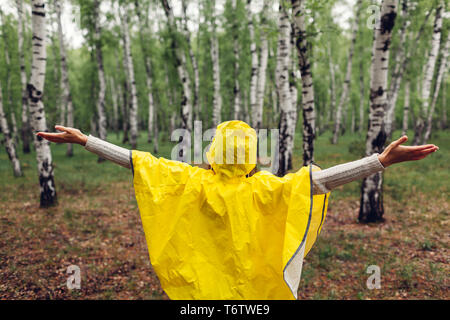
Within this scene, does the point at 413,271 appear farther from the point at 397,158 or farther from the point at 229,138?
the point at 229,138

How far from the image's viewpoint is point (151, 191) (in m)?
2.44

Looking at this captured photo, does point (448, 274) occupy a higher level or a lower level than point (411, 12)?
lower

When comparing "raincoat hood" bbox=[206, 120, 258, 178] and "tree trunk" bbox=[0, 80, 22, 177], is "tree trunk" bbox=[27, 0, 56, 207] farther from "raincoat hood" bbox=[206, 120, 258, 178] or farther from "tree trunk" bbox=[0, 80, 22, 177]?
"raincoat hood" bbox=[206, 120, 258, 178]

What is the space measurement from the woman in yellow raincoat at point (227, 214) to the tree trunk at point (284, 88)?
7340 millimetres

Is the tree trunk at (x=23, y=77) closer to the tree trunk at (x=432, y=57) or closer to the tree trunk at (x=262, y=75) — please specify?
the tree trunk at (x=262, y=75)

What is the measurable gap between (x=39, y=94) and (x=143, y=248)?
529cm

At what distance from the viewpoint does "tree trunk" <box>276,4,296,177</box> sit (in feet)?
30.7

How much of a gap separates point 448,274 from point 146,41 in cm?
2109

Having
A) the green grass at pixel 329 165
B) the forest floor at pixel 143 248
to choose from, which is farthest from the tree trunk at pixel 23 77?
the forest floor at pixel 143 248

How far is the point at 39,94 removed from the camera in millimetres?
8078

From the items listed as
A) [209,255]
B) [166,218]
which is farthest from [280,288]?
[166,218]

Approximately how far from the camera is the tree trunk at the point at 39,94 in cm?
766

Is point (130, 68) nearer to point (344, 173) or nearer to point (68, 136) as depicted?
point (68, 136)
